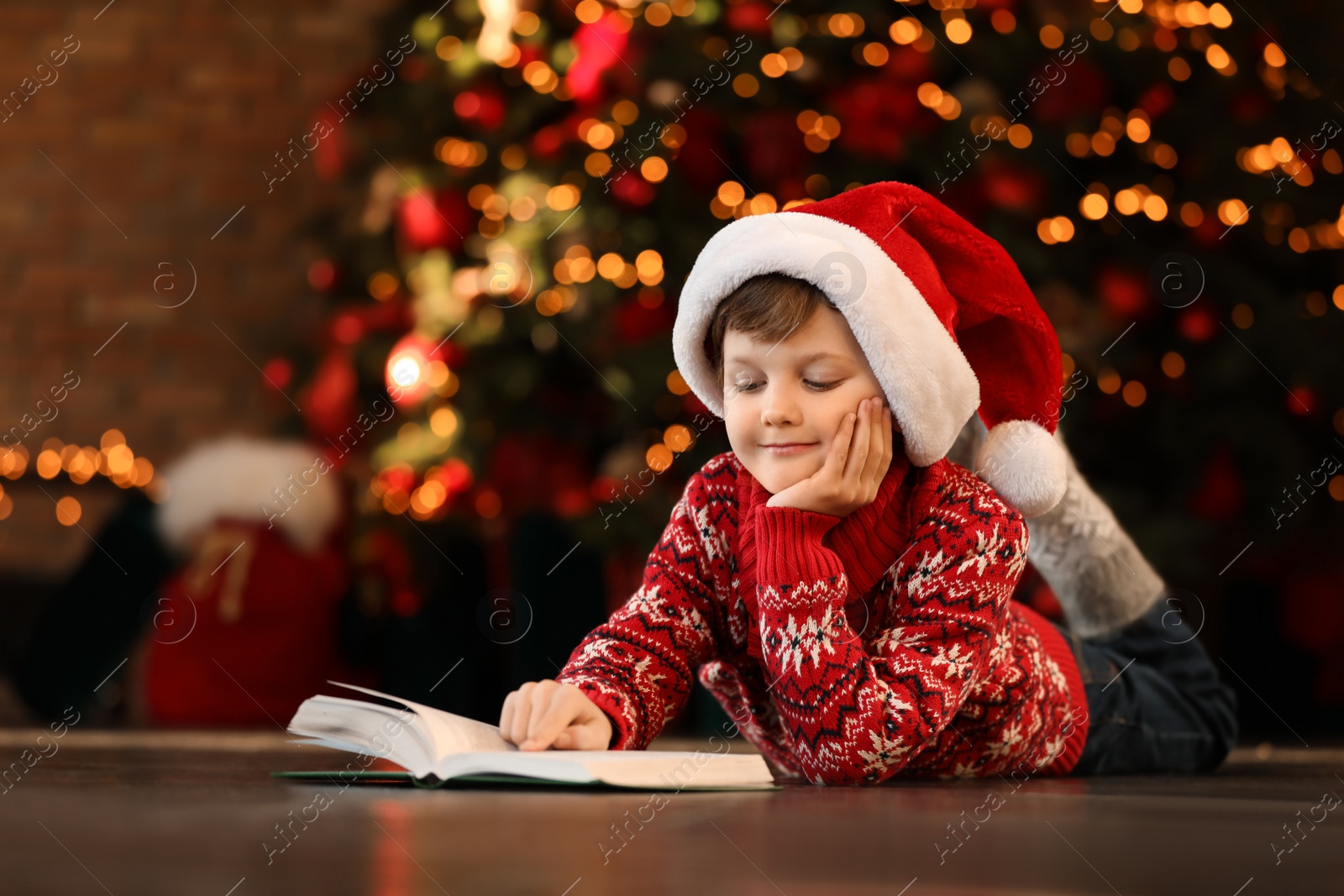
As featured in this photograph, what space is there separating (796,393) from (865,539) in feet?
0.44

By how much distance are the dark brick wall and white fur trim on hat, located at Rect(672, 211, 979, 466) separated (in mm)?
2677

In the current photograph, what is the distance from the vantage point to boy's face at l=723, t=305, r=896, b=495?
103 cm

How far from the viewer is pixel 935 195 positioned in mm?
2320

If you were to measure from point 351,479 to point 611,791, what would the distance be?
5.78 feet

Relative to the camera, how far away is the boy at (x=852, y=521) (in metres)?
0.99

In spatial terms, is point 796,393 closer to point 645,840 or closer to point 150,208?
point 645,840

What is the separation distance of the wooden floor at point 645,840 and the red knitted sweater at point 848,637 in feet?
0.24

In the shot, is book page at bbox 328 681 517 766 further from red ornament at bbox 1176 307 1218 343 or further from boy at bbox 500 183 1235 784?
red ornament at bbox 1176 307 1218 343

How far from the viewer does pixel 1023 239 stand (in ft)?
7.24

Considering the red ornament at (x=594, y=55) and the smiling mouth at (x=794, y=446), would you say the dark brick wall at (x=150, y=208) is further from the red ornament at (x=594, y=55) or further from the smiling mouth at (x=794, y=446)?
the smiling mouth at (x=794, y=446)

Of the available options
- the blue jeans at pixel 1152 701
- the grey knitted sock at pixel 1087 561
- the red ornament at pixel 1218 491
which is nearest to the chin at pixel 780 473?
the grey knitted sock at pixel 1087 561

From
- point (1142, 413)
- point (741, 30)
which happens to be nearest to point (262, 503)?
point (741, 30)

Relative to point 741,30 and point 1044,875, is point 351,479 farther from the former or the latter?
point 1044,875

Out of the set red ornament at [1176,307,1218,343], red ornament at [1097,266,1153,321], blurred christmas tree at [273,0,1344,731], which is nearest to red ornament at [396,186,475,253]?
blurred christmas tree at [273,0,1344,731]
